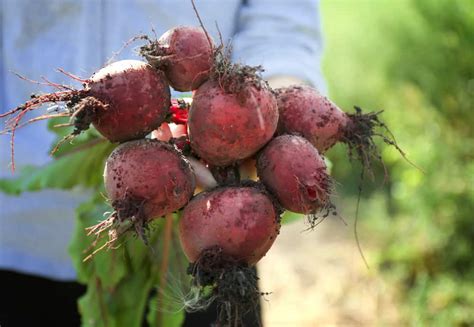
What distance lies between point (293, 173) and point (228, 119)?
12 cm

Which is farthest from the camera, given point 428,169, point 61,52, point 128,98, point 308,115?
point 428,169

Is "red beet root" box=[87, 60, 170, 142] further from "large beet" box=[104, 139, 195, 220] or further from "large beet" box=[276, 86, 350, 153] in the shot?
"large beet" box=[276, 86, 350, 153]

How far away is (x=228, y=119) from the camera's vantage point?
3.11ft

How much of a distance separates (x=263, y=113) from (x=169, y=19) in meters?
0.80

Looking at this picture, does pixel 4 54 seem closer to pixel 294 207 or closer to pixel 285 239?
pixel 294 207

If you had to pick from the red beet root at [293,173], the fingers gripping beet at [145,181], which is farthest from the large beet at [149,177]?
the red beet root at [293,173]

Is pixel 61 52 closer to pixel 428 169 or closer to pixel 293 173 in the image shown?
pixel 293 173

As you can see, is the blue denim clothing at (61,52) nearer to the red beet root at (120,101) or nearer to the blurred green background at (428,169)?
the red beet root at (120,101)

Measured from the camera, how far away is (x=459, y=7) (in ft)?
12.5

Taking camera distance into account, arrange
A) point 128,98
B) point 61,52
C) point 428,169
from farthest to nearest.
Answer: point 428,169, point 61,52, point 128,98

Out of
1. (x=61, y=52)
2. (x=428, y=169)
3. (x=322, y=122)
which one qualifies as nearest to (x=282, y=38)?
(x=61, y=52)

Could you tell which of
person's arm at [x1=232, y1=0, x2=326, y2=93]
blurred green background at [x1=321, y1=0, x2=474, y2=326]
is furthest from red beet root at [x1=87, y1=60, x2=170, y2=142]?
blurred green background at [x1=321, y1=0, x2=474, y2=326]

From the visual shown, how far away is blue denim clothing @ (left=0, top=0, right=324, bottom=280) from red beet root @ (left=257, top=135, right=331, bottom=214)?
0.67 meters

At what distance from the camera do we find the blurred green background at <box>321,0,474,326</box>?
3553mm
